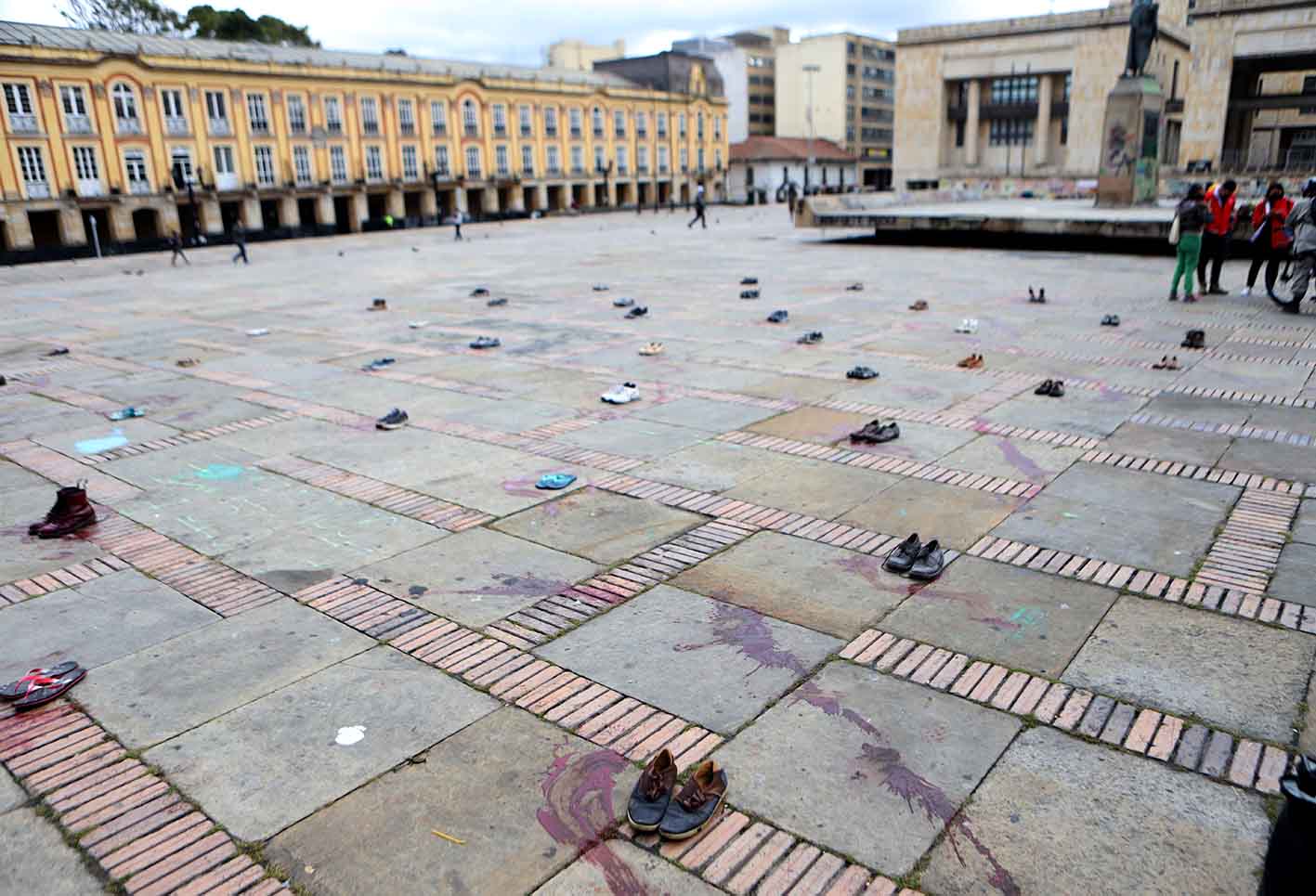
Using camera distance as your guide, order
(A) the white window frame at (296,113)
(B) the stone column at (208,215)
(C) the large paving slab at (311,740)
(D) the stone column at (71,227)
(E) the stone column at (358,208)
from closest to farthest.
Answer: (C) the large paving slab at (311,740)
(D) the stone column at (71,227)
(B) the stone column at (208,215)
(A) the white window frame at (296,113)
(E) the stone column at (358,208)

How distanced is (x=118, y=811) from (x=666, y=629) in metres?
2.37

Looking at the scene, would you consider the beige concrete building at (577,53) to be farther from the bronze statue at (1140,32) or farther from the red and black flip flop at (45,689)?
the red and black flip flop at (45,689)

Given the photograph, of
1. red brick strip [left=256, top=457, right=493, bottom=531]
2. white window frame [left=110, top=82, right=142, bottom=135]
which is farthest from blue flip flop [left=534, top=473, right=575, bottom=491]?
white window frame [left=110, top=82, right=142, bottom=135]

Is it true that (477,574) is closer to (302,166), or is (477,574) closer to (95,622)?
(95,622)

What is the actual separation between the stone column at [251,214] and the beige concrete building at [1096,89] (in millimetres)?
37433

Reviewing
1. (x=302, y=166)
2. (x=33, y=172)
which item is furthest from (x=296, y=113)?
(x=33, y=172)

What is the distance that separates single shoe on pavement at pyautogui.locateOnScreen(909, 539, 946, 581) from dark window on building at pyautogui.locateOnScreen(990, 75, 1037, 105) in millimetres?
69138

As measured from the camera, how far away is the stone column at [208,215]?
47906 mm

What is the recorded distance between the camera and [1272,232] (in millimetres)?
13219

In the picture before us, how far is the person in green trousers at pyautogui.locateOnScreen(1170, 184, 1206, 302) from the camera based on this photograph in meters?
13.3

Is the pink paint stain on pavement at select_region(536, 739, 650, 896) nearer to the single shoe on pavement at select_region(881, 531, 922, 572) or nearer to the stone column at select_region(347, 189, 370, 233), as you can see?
the single shoe on pavement at select_region(881, 531, 922, 572)

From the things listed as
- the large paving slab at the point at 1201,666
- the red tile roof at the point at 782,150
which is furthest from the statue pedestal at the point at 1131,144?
the red tile roof at the point at 782,150

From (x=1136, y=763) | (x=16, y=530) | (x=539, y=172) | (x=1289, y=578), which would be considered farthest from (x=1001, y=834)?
(x=539, y=172)

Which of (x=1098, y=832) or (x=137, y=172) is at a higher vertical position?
(x=137, y=172)
